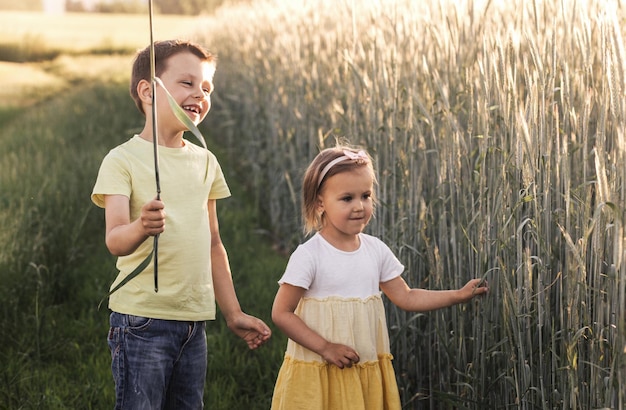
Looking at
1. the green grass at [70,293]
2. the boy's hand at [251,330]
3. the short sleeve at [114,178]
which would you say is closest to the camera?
the short sleeve at [114,178]

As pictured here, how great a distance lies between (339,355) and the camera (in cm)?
246

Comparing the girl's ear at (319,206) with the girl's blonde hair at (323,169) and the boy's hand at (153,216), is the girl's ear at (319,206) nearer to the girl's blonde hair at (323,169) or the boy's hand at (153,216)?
the girl's blonde hair at (323,169)

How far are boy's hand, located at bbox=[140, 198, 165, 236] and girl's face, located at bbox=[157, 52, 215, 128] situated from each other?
Result: 43 centimetres

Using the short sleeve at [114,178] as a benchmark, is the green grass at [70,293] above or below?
below

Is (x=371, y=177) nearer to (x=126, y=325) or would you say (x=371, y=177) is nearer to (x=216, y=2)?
(x=126, y=325)

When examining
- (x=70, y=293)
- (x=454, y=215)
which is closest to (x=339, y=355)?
(x=454, y=215)

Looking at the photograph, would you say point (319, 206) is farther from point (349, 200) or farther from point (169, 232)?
point (169, 232)

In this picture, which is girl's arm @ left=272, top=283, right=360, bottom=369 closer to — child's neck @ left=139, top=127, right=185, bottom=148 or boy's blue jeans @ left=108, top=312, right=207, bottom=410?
boy's blue jeans @ left=108, top=312, right=207, bottom=410

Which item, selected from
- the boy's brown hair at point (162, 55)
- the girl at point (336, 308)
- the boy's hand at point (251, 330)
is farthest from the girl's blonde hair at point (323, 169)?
the boy's brown hair at point (162, 55)

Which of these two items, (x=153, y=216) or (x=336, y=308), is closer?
(x=153, y=216)

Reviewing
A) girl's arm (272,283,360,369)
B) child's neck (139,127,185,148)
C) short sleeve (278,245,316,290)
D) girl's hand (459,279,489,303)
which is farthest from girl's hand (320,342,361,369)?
child's neck (139,127,185,148)

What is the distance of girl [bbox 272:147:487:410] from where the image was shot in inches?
98.4

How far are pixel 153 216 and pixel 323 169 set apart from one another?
585 millimetres

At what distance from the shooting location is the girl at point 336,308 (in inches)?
98.4
